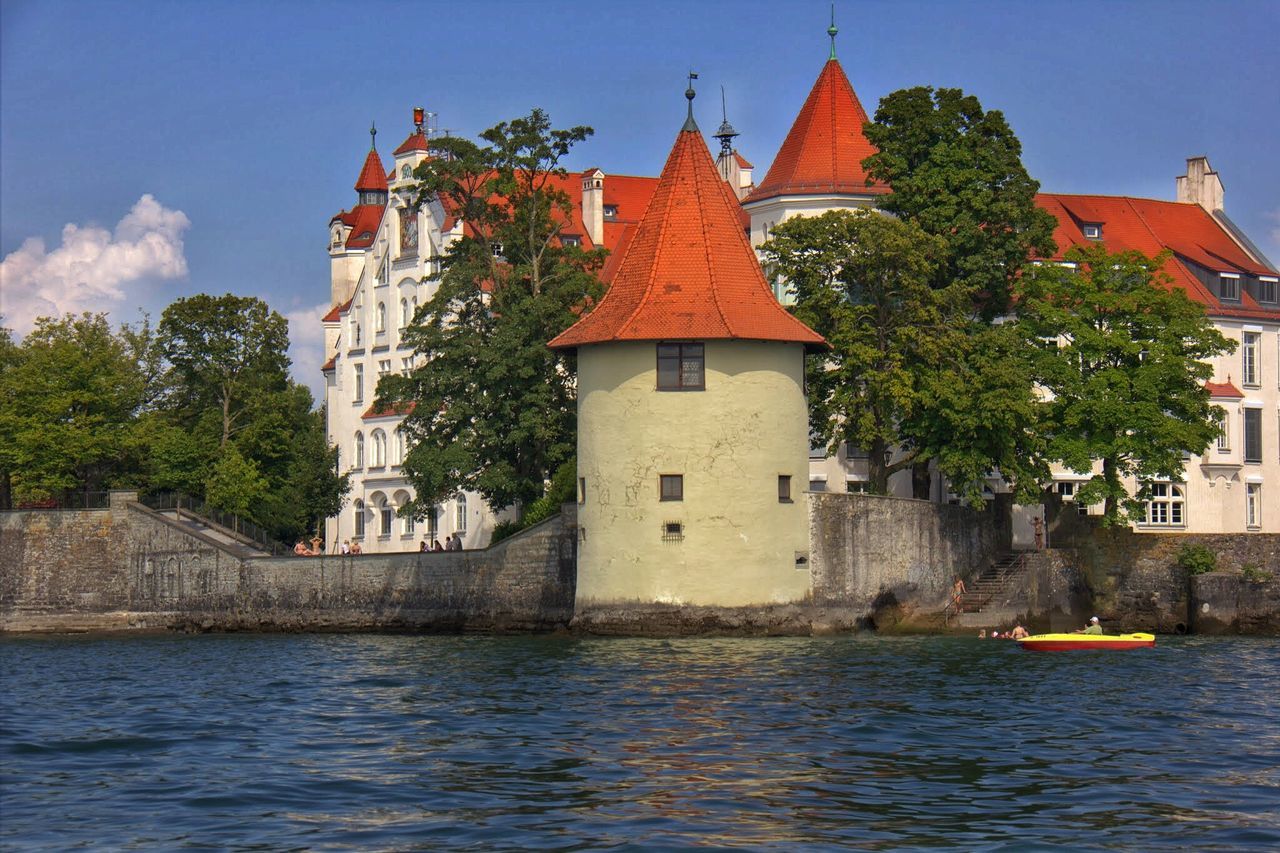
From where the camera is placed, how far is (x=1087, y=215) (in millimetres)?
69875

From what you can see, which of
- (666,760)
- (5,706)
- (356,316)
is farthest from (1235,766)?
(356,316)

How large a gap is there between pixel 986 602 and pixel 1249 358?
2291 centimetres

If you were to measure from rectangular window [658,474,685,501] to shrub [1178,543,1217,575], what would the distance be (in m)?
14.3

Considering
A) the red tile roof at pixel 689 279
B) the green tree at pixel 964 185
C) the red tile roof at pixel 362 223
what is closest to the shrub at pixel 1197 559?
the green tree at pixel 964 185

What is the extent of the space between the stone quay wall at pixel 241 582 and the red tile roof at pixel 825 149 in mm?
17781

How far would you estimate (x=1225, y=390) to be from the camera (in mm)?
65938

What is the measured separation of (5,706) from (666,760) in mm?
13540

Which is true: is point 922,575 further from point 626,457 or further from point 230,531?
point 230,531

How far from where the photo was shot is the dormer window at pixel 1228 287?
6819cm

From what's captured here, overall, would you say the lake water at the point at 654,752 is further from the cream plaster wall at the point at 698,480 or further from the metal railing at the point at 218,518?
the metal railing at the point at 218,518

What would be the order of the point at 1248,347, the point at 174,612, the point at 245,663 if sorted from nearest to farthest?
the point at 245,663, the point at 174,612, the point at 1248,347

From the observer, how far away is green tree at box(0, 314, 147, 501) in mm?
65938

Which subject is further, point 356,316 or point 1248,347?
point 356,316

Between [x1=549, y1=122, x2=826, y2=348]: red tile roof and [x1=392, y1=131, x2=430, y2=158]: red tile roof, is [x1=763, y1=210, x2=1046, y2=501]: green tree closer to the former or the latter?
[x1=549, y1=122, x2=826, y2=348]: red tile roof
